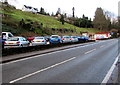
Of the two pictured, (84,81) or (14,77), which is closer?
(84,81)

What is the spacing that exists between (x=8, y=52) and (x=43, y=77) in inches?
281

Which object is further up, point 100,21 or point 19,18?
point 100,21

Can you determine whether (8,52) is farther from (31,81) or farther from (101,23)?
(101,23)

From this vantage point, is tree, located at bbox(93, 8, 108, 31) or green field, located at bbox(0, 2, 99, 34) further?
tree, located at bbox(93, 8, 108, 31)

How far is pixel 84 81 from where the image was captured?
6059mm

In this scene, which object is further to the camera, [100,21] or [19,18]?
[100,21]

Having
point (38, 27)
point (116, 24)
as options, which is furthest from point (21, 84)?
point (116, 24)

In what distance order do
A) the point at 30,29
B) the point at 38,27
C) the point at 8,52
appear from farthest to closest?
the point at 38,27, the point at 30,29, the point at 8,52

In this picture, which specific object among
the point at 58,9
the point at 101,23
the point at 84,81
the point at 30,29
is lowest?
the point at 84,81

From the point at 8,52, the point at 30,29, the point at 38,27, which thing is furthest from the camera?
the point at 38,27

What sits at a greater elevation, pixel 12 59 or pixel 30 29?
pixel 30 29

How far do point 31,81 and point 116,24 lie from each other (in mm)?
118596

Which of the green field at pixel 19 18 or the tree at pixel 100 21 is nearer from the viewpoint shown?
the green field at pixel 19 18

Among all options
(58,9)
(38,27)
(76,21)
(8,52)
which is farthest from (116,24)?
(8,52)
